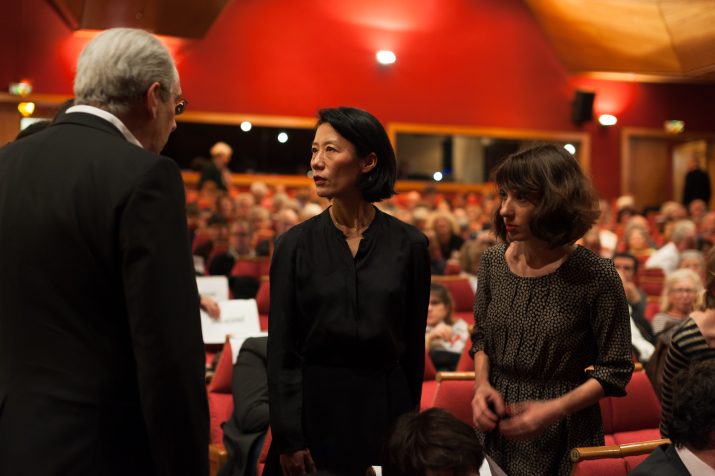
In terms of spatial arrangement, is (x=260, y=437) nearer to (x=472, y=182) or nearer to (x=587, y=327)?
(x=587, y=327)

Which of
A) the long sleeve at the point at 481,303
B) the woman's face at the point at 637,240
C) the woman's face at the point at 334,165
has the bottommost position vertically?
the woman's face at the point at 637,240

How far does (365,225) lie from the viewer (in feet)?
6.77

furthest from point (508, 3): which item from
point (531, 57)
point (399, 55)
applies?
point (399, 55)

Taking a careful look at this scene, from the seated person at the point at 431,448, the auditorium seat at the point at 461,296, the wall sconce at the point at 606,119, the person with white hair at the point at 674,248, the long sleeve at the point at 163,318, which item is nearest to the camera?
the long sleeve at the point at 163,318

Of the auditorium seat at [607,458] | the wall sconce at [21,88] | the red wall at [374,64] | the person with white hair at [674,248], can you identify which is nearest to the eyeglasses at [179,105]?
the auditorium seat at [607,458]

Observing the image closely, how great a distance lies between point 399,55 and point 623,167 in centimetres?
406

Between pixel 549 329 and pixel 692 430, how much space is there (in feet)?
1.25

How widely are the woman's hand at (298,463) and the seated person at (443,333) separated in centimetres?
227

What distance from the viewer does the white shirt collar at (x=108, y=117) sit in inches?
56.8

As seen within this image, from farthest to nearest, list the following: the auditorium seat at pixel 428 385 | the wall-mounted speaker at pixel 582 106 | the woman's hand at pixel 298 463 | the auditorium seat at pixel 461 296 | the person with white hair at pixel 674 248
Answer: the wall-mounted speaker at pixel 582 106
the person with white hair at pixel 674 248
the auditorium seat at pixel 461 296
the auditorium seat at pixel 428 385
the woman's hand at pixel 298 463

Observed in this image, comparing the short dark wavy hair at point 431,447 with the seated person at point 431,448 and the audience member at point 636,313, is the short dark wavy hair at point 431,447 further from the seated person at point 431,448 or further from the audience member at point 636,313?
the audience member at point 636,313

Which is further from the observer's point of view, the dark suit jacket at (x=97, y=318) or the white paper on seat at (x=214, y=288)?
the white paper on seat at (x=214, y=288)

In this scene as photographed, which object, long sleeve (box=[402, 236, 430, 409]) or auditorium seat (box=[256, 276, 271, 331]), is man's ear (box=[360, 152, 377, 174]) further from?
auditorium seat (box=[256, 276, 271, 331])

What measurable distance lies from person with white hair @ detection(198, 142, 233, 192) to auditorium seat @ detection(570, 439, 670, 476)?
9.17 meters
